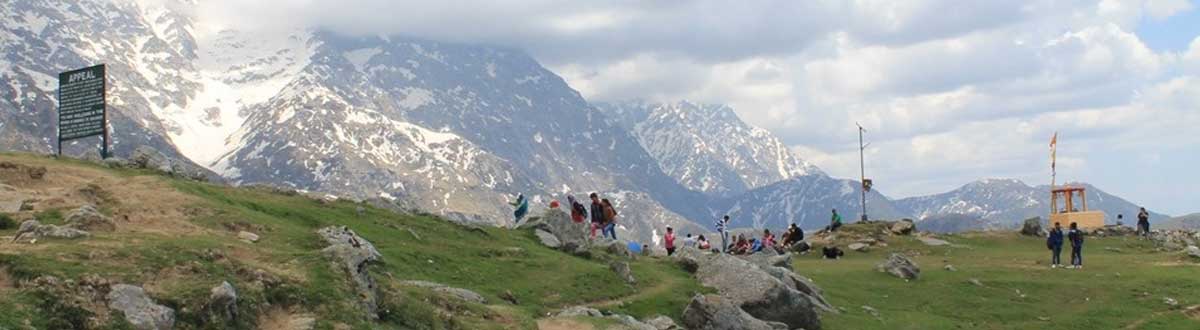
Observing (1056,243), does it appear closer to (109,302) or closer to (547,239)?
(547,239)

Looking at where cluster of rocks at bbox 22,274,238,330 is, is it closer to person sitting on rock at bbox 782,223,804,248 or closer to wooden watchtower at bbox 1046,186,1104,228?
person sitting on rock at bbox 782,223,804,248

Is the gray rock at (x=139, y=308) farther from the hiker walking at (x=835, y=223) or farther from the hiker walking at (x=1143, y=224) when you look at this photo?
the hiker walking at (x=1143, y=224)

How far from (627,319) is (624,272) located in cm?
1015

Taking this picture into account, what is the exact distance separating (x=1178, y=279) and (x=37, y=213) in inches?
2297

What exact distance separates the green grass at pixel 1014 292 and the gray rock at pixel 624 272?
30.6 ft

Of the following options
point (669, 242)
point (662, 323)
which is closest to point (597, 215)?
point (669, 242)

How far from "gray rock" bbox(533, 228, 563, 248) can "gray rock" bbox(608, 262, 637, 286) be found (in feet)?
26.2

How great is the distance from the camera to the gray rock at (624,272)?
4900 centimetres

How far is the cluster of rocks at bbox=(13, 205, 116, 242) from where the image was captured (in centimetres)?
2953

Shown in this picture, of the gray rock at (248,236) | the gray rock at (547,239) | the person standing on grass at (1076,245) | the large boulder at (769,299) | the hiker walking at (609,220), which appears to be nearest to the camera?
the gray rock at (248,236)

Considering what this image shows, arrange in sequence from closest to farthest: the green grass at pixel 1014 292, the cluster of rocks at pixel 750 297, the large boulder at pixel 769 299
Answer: the cluster of rocks at pixel 750 297 < the large boulder at pixel 769 299 < the green grass at pixel 1014 292

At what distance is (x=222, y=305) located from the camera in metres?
26.8

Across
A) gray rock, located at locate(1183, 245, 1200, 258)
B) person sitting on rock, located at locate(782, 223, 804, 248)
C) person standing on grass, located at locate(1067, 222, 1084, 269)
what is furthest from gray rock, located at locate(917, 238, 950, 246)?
gray rock, located at locate(1183, 245, 1200, 258)

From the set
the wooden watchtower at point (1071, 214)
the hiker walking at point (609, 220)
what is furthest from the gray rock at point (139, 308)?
the wooden watchtower at point (1071, 214)
